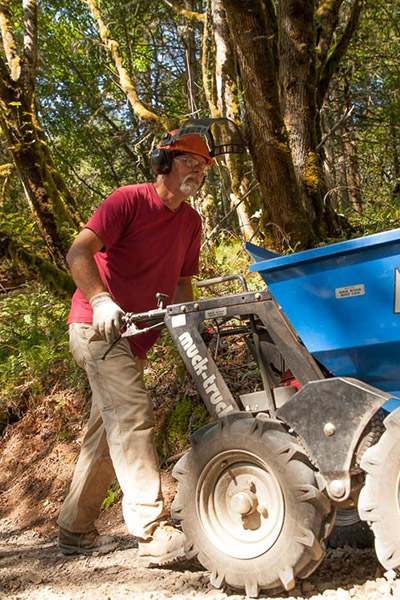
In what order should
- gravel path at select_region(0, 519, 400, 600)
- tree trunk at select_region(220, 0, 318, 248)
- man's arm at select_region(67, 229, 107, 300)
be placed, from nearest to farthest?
gravel path at select_region(0, 519, 400, 600) < man's arm at select_region(67, 229, 107, 300) < tree trunk at select_region(220, 0, 318, 248)

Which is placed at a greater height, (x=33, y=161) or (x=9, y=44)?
(x=9, y=44)

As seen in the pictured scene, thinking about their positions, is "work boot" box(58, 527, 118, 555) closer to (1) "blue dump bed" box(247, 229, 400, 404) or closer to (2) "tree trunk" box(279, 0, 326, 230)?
(1) "blue dump bed" box(247, 229, 400, 404)

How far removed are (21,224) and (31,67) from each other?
7.05 ft

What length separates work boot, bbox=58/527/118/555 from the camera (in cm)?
366

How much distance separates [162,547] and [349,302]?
1.60m

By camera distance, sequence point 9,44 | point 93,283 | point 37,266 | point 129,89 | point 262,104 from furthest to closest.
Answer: point 129,89
point 9,44
point 37,266
point 262,104
point 93,283

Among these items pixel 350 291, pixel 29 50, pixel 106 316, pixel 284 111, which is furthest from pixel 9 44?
pixel 350 291

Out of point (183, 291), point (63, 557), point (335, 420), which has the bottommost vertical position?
point (63, 557)

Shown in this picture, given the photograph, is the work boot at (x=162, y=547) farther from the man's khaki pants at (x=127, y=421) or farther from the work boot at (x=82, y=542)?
the work boot at (x=82, y=542)

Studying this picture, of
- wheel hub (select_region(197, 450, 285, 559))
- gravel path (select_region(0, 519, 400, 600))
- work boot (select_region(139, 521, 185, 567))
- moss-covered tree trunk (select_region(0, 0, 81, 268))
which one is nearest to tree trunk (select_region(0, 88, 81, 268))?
moss-covered tree trunk (select_region(0, 0, 81, 268))

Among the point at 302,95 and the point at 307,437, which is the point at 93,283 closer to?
the point at 307,437

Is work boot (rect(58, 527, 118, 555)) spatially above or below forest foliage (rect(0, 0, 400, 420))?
below

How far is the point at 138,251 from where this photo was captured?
346 cm

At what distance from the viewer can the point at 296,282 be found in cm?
267
